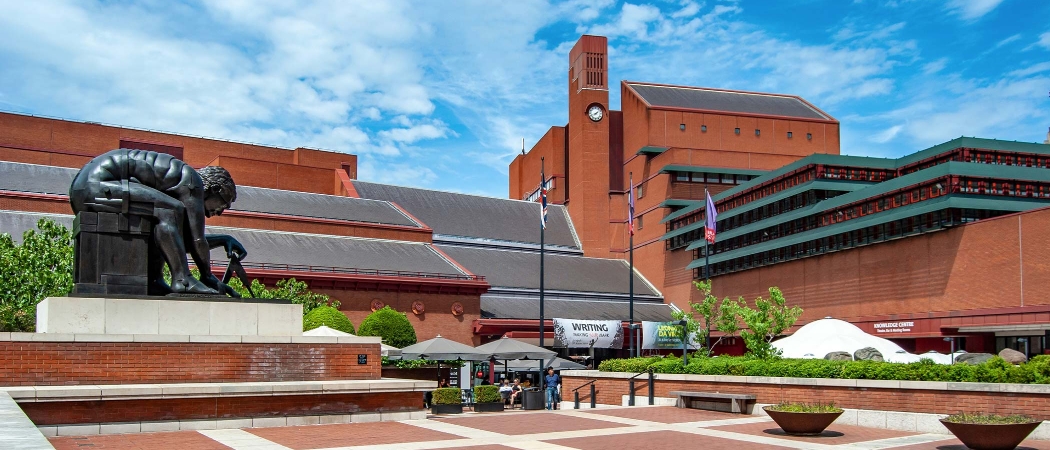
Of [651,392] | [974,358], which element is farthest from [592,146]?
[651,392]

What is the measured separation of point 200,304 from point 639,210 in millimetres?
53718

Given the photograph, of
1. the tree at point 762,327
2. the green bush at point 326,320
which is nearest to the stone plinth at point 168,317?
the tree at point 762,327

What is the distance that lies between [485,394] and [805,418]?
11179 millimetres

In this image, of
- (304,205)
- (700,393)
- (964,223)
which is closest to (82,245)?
(700,393)

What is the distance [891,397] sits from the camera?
19.5 metres

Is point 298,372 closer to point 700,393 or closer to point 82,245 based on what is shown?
point 82,245

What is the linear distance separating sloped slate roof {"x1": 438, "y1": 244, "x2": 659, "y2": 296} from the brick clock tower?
302 cm

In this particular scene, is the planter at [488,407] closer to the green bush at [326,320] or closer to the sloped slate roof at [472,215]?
the green bush at [326,320]

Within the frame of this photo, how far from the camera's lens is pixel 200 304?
1755cm

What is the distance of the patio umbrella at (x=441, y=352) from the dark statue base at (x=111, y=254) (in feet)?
51.6

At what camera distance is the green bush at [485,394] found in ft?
86.4

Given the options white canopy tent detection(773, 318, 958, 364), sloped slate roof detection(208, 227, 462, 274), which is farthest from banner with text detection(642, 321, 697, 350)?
white canopy tent detection(773, 318, 958, 364)

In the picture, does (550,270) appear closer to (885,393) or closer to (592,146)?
(592,146)

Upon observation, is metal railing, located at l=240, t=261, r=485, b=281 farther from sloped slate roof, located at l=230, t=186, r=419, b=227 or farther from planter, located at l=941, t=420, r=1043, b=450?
planter, located at l=941, t=420, r=1043, b=450
